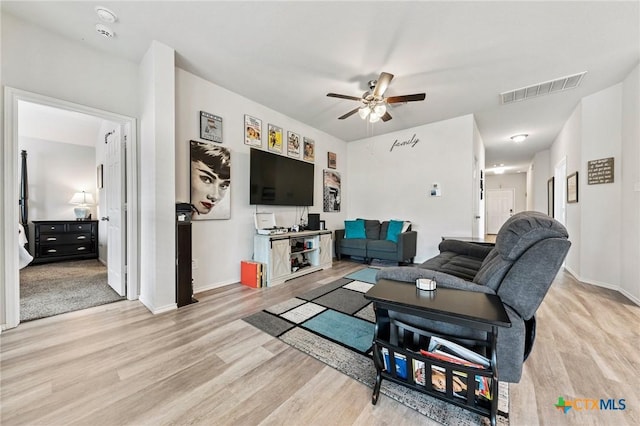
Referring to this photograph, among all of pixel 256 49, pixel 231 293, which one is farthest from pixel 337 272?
pixel 256 49

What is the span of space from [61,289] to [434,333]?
13.9 feet

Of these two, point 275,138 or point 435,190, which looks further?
point 435,190

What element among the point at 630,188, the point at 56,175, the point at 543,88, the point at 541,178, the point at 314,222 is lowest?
the point at 314,222

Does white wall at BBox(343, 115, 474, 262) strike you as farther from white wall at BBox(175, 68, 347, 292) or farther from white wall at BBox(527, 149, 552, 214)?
white wall at BBox(527, 149, 552, 214)

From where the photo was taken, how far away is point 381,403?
50.1 inches

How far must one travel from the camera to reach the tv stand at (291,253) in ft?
10.7

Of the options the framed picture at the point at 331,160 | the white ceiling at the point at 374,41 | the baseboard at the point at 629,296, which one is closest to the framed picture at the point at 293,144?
the white ceiling at the point at 374,41

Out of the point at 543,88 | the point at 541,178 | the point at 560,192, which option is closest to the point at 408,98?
the point at 543,88

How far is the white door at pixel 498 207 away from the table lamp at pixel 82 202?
12793 mm

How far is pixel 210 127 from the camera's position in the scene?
307 cm

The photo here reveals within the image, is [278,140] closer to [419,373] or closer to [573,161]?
[419,373]

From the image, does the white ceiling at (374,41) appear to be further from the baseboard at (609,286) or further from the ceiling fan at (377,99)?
the baseboard at (609,286)

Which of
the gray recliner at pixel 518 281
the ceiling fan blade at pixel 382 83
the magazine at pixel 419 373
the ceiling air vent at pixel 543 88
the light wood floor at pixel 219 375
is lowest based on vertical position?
the light wood floor at pixel 219 375

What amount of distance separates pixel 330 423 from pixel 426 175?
14.2ft
